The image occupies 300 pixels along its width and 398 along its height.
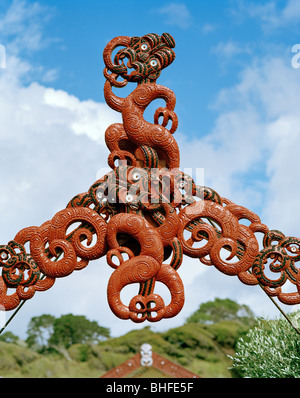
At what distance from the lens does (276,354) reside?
4.30 m

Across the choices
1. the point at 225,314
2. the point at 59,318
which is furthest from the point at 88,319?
the point at 225,314

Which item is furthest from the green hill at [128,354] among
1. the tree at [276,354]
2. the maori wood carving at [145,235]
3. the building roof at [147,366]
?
the maori wood carving at [145,235]

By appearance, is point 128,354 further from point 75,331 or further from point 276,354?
point 276,354

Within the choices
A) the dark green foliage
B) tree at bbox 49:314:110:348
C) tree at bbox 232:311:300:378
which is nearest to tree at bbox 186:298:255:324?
the dark green foliage

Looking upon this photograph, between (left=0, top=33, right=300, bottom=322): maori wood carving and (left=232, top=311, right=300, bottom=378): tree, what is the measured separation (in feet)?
5.95

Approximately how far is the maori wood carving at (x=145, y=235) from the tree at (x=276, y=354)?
71.4 inches

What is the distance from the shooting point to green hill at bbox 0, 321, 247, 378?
397 inches

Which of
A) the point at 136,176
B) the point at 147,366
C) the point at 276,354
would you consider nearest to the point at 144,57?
the point at 136,176

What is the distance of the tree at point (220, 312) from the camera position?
11.7 m

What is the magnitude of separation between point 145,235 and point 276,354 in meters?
2.57

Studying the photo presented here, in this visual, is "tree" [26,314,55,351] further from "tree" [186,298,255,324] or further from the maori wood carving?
the maori wood carving

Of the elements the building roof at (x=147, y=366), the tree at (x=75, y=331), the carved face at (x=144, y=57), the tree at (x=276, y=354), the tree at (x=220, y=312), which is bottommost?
the tree at (x=276, y=354)

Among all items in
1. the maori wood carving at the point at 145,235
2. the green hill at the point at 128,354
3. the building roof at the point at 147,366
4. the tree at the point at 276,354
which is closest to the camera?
the maori wood carving at the point at 145,235

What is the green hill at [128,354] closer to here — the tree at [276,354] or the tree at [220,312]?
the tree at [220,312]
